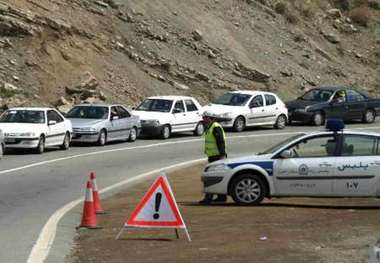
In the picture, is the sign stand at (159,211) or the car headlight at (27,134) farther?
the car headlight at (27,134)

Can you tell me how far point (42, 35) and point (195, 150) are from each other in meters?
11.9

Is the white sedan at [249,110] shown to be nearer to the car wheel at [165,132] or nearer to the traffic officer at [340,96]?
the car wheel at [165,132]

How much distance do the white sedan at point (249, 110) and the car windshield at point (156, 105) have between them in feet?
6.13

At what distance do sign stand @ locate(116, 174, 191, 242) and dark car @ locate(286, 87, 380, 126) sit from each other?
26529 millimetres

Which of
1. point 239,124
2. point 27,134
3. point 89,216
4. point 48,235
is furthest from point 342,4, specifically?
point 48,235

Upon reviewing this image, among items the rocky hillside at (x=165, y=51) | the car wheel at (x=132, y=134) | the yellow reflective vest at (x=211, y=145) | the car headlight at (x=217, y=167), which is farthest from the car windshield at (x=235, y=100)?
the car headlight at (x=217, y=167)

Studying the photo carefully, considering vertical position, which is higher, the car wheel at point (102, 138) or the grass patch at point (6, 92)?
the grass patch at point (6, 92)

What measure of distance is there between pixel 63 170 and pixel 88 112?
8.42m

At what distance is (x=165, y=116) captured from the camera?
33.0 metres

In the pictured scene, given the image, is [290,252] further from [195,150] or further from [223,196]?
[195,150]

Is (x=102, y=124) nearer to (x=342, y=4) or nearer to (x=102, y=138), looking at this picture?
(x=102, y=138)

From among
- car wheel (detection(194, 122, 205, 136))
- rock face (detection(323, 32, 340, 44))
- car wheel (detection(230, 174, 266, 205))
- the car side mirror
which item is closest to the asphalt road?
car wheel (detection(194, 122, 205, 136))

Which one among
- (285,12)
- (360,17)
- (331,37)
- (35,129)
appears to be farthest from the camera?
(360,17)

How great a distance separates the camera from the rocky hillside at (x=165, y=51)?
37.4 m
